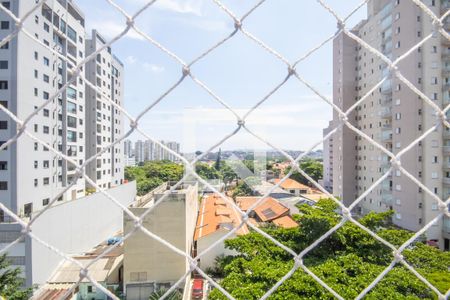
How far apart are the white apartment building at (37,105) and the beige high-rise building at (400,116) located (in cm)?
641

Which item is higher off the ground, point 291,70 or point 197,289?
point 291,70

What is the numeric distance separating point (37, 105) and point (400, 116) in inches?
339

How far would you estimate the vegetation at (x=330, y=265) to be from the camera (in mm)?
1824

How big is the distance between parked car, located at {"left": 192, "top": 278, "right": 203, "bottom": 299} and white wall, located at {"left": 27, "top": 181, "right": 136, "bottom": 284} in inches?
64.4

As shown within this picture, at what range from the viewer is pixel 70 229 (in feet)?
17.0

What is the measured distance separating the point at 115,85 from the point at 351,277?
1127 centimetres

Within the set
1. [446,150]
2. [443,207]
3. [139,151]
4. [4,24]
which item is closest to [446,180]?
[446,150]

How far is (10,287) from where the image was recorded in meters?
3.00

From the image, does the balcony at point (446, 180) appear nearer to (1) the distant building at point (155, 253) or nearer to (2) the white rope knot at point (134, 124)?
(1) the distant building at point (155, 253)

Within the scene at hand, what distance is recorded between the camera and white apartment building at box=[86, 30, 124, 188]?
897cm

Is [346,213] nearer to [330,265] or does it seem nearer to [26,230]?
[26,230]

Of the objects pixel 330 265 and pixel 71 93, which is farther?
pixel 71 93

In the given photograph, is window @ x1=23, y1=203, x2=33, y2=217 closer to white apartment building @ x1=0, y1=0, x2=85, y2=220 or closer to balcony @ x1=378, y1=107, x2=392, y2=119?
white apartment building @ x1=0, y1=0, x2=85, y2=220

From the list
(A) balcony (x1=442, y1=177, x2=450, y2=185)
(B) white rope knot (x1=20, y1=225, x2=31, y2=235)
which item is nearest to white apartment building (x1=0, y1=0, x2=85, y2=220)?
(B) white rope knot (x1=20, y1=225, x2=31, y2=235)
